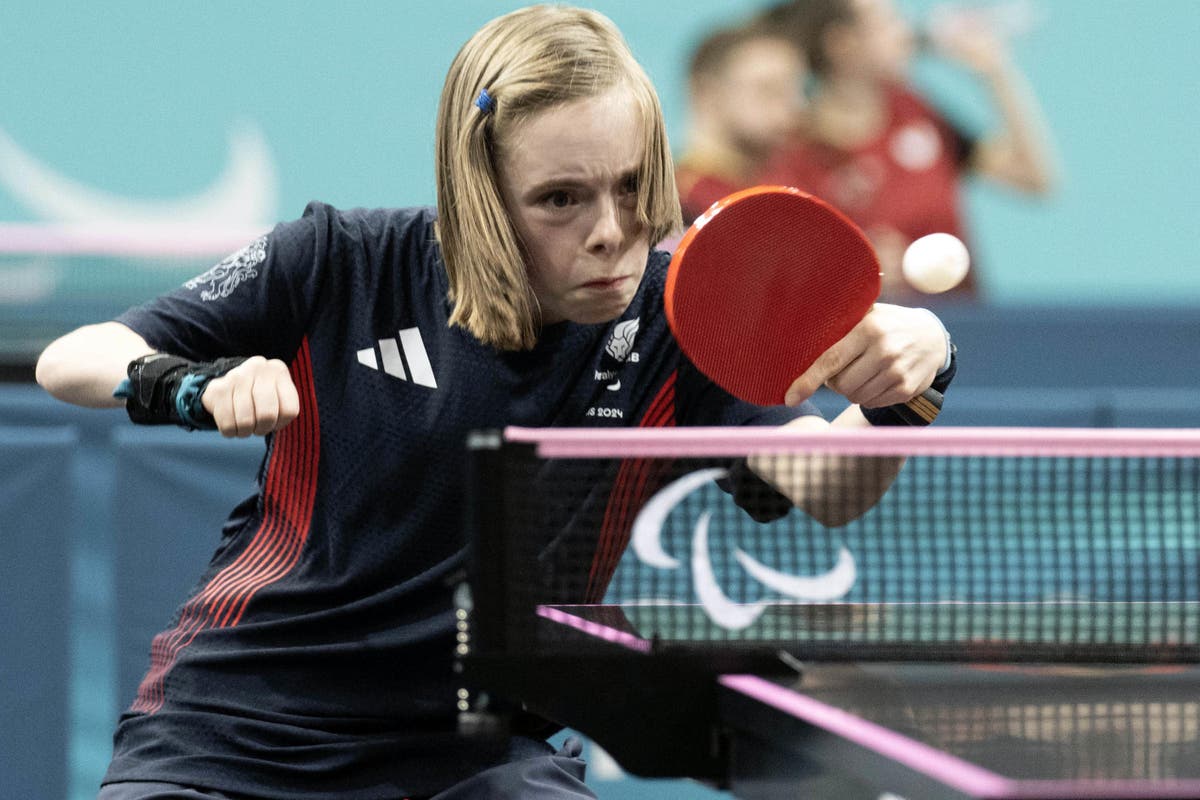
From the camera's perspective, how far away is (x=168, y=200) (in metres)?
6.84

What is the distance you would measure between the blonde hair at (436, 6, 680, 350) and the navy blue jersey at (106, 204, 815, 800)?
0.21ft

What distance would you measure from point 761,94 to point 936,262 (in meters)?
5.74

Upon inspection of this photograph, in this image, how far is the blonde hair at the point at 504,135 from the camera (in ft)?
6.25

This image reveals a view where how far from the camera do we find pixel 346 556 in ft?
6.53

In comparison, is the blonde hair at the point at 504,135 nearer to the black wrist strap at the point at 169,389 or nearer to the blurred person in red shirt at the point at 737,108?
the black wrist strap at the point at 169,389

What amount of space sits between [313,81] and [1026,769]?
6245mm

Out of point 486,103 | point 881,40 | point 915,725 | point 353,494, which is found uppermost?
point 881,40

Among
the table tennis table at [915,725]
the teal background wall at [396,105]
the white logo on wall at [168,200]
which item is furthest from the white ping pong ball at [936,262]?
the white logo on wall at [168,200]

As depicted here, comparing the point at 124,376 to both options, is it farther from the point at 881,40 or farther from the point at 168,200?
the point at 881,40

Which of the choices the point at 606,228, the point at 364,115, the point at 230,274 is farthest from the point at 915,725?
the point at 364,115

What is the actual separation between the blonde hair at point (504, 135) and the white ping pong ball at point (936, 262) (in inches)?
12.3

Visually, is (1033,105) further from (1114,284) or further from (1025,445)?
(1025,445)


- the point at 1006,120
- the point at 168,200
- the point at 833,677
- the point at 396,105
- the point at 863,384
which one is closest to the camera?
the point at 833,677

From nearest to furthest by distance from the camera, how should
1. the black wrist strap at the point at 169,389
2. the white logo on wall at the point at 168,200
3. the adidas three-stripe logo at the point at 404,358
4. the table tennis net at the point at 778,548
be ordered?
the table tennis net at the point at 778,548
the black wrist strap at the point at 169,389
the adidas three-stripe logo at the point at 404,358
the white logo on wall at the point at 168,200
